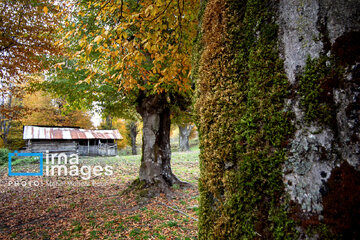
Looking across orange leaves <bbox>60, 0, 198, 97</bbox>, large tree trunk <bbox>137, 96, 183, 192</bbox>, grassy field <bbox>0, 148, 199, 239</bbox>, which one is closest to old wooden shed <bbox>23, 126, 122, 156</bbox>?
grassy field <bbox>0, 148, 199, 239</bbox>

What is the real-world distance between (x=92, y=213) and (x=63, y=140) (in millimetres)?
22309

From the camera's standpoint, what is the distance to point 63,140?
24375mm

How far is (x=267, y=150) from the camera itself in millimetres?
1192

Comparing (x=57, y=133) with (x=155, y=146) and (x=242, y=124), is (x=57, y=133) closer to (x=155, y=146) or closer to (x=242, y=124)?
(x=155, y=146)

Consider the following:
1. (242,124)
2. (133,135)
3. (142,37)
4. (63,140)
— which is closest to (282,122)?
(242,124)

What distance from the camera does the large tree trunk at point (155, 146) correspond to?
7.37 metres

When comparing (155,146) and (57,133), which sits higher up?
(57,133)

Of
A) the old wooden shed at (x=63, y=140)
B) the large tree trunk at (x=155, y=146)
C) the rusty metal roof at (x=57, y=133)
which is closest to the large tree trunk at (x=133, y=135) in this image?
the old wooden shed at (x=63, y=140)

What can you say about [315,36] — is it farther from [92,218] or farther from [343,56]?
[92,218]

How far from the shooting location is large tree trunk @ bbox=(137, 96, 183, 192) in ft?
24.2

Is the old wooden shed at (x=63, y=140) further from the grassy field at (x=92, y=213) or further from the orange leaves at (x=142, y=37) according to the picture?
the orange leaves at (x=142, y=37)

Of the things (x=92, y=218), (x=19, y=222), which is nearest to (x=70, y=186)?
(x=19, y=222)

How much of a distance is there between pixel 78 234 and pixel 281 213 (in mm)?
5237

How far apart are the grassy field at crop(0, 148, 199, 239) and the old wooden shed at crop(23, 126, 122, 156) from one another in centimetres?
1506
